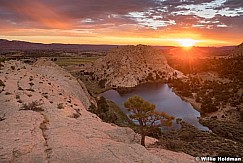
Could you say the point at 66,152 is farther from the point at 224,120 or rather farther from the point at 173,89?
the point at 173,89

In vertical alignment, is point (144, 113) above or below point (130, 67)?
above

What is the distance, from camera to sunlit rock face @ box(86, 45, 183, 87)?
9138 centimetres

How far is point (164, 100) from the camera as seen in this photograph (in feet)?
213

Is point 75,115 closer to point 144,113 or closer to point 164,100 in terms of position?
point 144,113

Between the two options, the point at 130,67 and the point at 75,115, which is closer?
the point at 75,115

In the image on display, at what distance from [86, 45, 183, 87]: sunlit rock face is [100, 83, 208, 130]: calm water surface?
7.10 meters

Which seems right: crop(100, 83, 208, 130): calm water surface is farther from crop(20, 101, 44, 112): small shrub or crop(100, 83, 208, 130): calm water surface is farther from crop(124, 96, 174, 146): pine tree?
crop(20, 101, 44, 112): small shrub

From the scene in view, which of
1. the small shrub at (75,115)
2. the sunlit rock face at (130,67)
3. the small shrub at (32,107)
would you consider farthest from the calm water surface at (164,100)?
the small shrub at (32,107)

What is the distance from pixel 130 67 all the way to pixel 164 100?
3445 centimetres

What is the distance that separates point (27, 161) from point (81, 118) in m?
10.2

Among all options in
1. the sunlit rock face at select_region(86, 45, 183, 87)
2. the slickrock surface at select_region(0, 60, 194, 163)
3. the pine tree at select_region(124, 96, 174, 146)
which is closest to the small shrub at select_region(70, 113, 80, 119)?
the slickrock surface at select_region(0, 60, 194, 163)

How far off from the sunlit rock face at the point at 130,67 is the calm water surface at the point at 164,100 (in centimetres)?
710

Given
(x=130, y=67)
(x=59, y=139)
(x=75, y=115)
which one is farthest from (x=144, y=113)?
(x=130, y=67)

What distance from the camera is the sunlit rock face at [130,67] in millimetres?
91375
